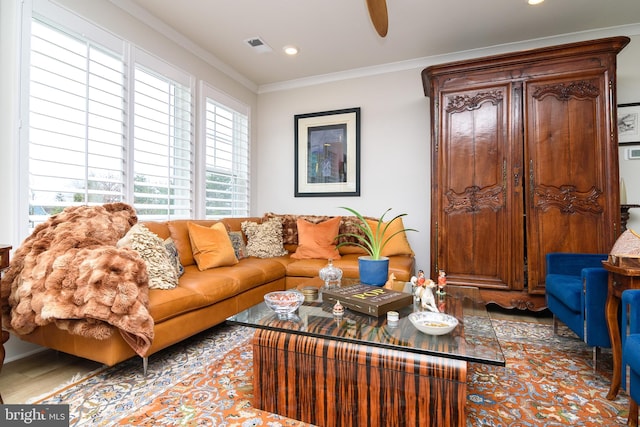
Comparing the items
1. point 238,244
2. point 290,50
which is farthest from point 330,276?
point 290,50

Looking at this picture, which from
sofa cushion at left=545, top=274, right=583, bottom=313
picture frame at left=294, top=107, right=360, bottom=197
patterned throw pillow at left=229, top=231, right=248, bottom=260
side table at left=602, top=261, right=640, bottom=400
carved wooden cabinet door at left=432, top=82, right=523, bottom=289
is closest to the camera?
side table at left=602, top=261, right=640, bottom=400

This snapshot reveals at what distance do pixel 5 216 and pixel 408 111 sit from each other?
373 cm

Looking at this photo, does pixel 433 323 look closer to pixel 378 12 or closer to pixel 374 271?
pixel 374 271

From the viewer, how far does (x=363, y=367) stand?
4.68 ft

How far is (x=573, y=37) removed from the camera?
→ 3229 mm

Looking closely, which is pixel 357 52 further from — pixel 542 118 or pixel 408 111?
pixel 542 118

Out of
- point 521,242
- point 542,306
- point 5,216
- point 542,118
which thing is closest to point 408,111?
point 542,118

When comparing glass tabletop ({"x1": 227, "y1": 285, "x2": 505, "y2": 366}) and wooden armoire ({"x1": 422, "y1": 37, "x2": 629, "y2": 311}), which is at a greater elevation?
wooden armoire ({"x1": 422, "y1": 37, "x2": 629, "y2": 311})

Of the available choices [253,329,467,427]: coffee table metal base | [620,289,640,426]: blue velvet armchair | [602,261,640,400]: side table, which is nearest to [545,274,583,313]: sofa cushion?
[602,261,640,400]: side table

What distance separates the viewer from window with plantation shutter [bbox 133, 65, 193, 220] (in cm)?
294

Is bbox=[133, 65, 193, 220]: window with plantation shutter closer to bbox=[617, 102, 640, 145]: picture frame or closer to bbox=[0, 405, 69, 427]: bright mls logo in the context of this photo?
bbox=[0, 405, 69, 427]: bright mls logo

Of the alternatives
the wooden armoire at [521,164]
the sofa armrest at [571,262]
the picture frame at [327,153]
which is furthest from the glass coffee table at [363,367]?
the picture frame at [327,153]

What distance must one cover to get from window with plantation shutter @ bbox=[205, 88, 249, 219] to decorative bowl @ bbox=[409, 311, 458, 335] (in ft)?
9.32

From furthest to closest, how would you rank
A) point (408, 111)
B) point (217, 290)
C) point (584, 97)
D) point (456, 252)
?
point (408, 111) < point (456, 252) < point (584, 97) < point (217, 290)
